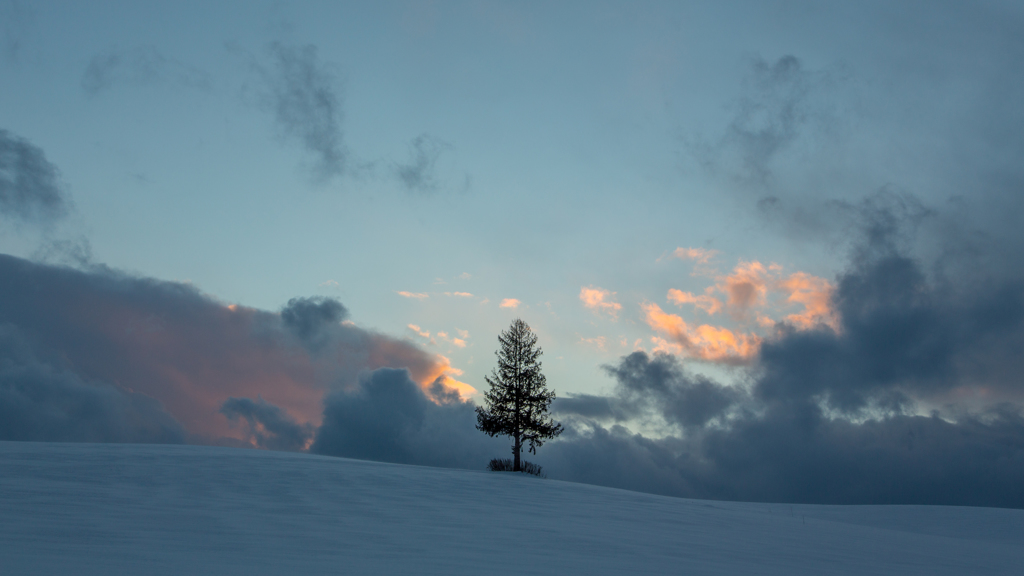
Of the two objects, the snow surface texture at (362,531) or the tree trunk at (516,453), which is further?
the tree trunk at (516,453)

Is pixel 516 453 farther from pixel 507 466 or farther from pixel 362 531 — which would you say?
pixel 362 531

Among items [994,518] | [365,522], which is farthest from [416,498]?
[994,518]

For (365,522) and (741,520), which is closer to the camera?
(365,522)

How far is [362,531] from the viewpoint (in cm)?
881

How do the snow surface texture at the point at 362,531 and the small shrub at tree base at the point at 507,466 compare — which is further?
the small shrub at tree base at the point at 507,466

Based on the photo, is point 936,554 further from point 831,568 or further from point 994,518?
point 994,518

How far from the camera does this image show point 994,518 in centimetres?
2248

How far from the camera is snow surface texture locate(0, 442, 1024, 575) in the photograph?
675 cm

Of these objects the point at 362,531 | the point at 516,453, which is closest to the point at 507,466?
the point at 516,453

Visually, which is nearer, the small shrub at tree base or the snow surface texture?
the snow surface texture

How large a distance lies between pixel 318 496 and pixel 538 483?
10.5m

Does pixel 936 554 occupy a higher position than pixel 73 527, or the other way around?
pixel 73 527

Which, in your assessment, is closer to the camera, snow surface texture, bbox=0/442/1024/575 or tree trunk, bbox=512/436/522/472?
snow surface texture, bbox=0/442/1024/575

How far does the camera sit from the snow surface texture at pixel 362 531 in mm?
6754
